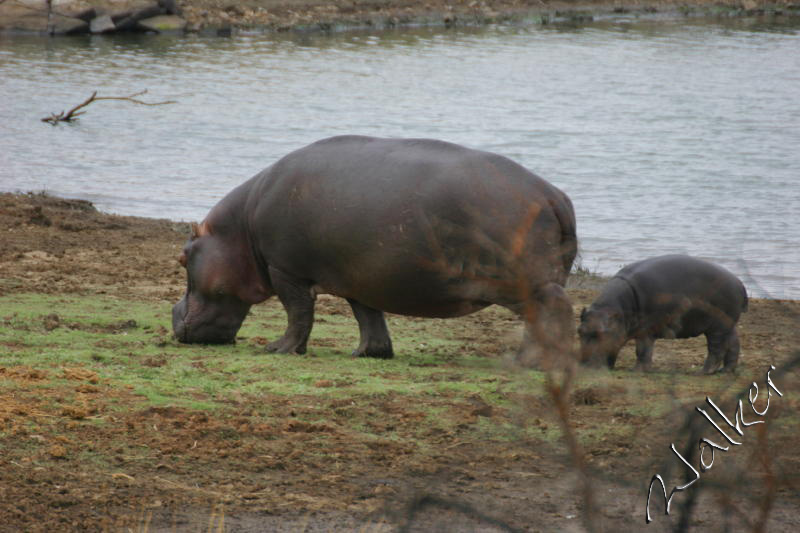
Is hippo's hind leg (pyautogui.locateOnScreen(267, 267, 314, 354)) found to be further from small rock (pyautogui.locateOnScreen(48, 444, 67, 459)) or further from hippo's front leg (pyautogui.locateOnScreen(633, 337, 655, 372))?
small rock (pyautogui.locateOnScreen(48, 444, 67, 459))

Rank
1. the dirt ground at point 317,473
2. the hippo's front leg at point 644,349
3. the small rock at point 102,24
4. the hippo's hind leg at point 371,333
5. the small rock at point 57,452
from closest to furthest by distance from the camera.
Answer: the dirt ground at point 317,473, the small rock at point 57,452, the hippo's front leg at point 644,349, the hippo's hind leg at point 371,333, the small rock at point 102,24

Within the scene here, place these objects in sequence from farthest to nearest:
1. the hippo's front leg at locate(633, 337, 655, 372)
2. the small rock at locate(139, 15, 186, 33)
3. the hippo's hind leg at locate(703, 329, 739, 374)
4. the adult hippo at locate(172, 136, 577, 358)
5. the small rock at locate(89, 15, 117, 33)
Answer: the small rock at locate(139, 15, 186, 33) < the small rock at locate(89, 15, 117, 33) < the hippo's hind leg at locate(703, 329, 739, 374) < the hippo's front leg at locate(633, 337, 655, 372) < the adult hippo at locate(172, 136, 577, 358)

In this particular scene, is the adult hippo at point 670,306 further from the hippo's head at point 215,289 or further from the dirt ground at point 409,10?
the dirt ground at point 409,10

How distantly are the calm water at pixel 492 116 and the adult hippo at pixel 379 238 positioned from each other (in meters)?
1.44

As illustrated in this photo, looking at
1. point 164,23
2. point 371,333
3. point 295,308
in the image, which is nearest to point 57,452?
point 295,308

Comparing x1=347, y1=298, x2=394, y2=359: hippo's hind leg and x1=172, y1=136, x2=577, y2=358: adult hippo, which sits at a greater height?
x1=172, y1=136, x2=577, y2=358: adult hippo

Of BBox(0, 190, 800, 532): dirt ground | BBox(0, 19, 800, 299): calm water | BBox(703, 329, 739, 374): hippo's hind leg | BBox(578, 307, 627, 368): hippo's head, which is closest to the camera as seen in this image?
BBox(0, 190, 800, 532): dirt ground

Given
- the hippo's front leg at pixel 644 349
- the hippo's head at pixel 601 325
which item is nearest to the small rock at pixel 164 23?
the hippo's head at pixel 601 325

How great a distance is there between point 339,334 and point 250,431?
2896mm

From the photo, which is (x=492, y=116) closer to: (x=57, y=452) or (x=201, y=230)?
(x=201, y=230)

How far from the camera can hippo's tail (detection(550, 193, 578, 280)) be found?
19.1 feet

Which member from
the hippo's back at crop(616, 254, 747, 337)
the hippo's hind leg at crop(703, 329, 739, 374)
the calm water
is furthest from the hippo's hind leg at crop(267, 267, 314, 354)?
the calm water

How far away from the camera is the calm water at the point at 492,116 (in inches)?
548

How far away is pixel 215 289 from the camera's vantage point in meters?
6.75
